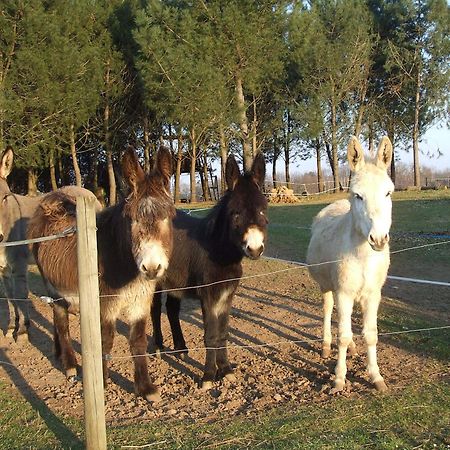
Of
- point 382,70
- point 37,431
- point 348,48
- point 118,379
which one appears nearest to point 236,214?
point 118,379

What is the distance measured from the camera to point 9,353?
6.19 meters

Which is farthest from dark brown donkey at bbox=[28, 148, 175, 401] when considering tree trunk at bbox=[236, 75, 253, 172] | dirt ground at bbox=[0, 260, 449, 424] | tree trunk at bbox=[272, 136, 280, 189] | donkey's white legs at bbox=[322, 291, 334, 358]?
tree trunk at bbox=[272, 136, 280, 189]

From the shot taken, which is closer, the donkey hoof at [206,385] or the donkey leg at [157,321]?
the donkey hoof at [206,385]

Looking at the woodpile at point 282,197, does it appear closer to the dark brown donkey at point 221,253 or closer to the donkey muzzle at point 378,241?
the dark brown donkey at point 221,253

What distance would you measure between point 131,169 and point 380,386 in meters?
2.95

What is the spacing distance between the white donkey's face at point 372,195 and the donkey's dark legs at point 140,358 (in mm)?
2258

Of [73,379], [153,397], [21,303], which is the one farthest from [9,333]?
[153,397]

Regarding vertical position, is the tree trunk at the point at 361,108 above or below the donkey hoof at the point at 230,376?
above

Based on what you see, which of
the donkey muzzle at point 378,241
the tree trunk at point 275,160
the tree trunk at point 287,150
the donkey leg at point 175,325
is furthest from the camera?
the tree trunk at point 275,160

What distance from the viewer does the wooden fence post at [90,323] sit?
3.19m

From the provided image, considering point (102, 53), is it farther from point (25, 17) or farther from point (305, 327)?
point (305, 327)

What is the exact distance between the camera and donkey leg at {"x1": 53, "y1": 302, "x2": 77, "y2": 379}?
17.7 feet

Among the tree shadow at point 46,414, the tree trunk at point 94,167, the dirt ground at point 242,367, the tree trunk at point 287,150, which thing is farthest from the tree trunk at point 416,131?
the tree shadow at point 46,414

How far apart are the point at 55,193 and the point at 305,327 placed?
372 centimetres
